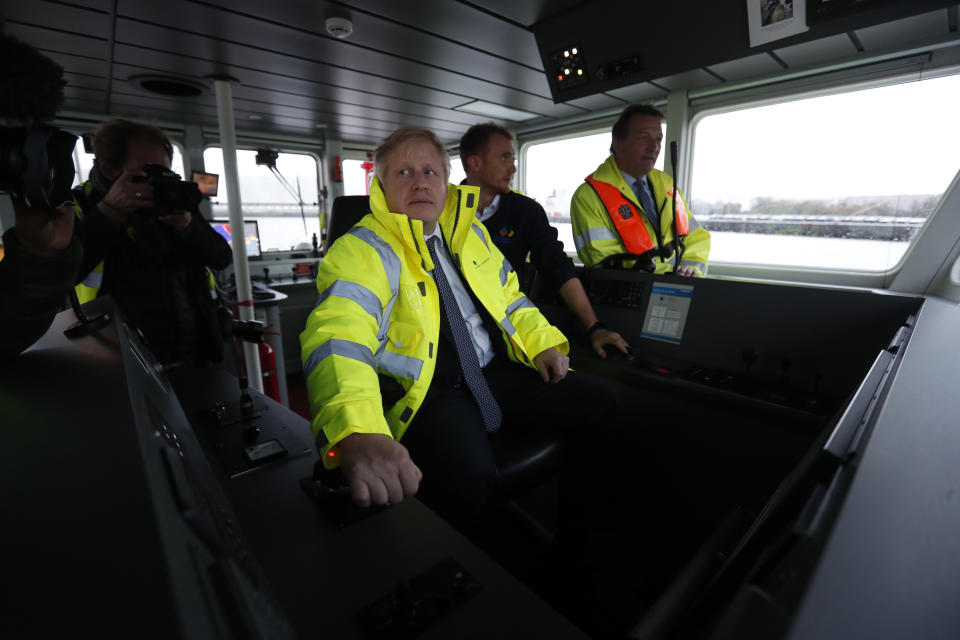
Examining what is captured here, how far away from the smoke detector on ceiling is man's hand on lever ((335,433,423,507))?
2.17 metres

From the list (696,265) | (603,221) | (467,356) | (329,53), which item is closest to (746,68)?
(696,265)

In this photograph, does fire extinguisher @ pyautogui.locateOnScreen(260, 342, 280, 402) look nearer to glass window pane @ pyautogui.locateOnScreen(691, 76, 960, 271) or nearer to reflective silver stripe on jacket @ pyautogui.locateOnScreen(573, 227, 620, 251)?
reflective silver stripe on jacket @ pyautogui.locateOnScreen(573, 227, 620, 251)

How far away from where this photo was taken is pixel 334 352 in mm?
971

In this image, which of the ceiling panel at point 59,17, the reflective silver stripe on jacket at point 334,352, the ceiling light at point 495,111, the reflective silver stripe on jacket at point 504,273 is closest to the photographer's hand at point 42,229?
the reflective silver stripe on jacket at point 334,352

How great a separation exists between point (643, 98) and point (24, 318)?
4005mm

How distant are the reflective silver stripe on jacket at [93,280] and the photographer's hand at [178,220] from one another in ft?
0.89

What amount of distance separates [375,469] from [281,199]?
5076 millimetres

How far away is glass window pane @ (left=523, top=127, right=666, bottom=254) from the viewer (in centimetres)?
448

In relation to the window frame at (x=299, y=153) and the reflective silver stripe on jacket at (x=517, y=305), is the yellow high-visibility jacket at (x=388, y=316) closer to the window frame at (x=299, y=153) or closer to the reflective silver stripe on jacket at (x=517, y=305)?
the reflective silver stripe on jacket at (x=517, y=305)

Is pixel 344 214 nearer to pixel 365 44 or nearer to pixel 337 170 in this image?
pixel 365 44

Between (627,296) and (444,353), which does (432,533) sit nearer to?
A: (444,353)

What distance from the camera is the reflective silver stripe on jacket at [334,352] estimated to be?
97 cm

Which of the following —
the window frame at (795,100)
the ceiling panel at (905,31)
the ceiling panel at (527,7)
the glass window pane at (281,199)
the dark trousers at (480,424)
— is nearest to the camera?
the dark trousers at (480,424)

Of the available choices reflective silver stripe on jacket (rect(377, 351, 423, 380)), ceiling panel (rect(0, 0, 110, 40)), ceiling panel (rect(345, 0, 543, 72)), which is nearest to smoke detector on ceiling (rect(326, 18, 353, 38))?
ceiling panel (rect(345, 0, 543, 72))
